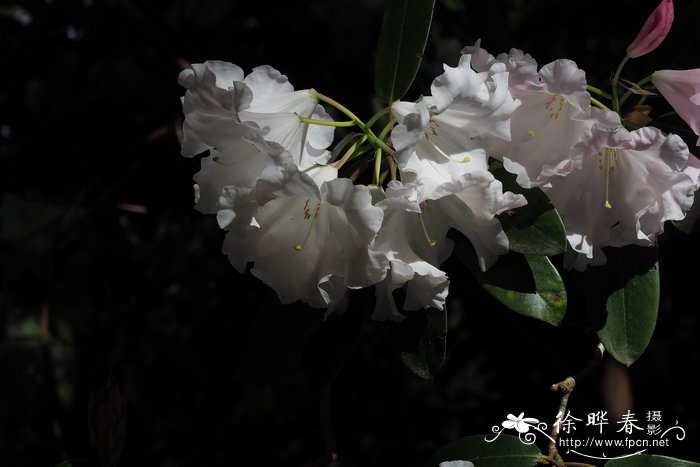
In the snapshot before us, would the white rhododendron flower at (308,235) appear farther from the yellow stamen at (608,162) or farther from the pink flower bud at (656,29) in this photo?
the pink flower bud at (656,29)

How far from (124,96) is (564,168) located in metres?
1.60

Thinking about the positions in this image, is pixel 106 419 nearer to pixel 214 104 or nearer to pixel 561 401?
pixel 214 104

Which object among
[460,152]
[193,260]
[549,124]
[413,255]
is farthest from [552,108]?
[193,260]

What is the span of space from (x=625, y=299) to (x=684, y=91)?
0.86 ft

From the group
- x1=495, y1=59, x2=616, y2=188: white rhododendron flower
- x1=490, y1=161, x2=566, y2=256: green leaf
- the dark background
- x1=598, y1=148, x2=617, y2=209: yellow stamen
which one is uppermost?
x1=495, y1=59, x2=616, y2=188: white rhododendron flower

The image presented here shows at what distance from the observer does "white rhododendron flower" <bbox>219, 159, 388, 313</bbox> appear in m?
0.77

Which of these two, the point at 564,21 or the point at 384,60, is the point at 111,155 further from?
the point at 384,60

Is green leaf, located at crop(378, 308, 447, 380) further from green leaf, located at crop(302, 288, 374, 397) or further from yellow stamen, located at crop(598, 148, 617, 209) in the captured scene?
yellow stamen, located at crop(598, 148, 617, 209)

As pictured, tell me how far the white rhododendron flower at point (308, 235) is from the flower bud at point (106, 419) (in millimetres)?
242

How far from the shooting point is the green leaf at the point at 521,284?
92 cm

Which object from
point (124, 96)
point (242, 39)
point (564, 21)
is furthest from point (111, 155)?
point (564, 21)

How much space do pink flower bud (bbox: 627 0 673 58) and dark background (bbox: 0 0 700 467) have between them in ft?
2.28

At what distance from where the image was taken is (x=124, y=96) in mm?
2195

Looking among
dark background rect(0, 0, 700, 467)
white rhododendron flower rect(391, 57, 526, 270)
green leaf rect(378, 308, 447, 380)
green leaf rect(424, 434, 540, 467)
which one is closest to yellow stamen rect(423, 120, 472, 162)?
white rhododendron flower rect(391, 57, 526, 270)
